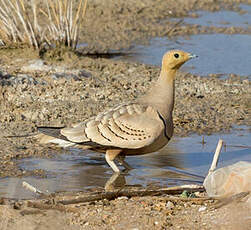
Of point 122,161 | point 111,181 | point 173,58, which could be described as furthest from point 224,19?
point 111,181

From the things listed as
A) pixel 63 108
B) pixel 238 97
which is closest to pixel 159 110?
pixel 63 108

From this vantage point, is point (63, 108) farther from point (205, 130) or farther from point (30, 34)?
point (30, 34)

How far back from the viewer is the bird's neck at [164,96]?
7.39m

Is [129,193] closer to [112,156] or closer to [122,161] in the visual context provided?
[112,156]

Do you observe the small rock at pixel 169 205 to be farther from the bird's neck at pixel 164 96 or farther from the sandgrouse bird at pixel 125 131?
the bird's neck at pixel 164 96

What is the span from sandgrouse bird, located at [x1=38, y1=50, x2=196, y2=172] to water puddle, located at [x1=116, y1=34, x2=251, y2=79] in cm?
429

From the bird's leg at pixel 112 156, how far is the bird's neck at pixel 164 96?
1.87ft

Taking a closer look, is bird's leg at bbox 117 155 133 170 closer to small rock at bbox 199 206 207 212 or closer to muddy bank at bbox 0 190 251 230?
muddy bank at bbox 0 190 251 230

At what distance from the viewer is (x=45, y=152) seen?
797 cm

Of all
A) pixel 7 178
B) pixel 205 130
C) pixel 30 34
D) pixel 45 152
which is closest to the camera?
pixel 7 178

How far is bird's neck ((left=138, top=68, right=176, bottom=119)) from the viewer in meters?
7.39

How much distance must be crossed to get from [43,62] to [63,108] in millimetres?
1832

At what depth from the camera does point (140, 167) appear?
25.5 ft

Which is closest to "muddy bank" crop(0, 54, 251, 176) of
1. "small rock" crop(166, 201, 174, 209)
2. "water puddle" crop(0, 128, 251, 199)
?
"water puddle" crop(0, 128, 251, 199)
